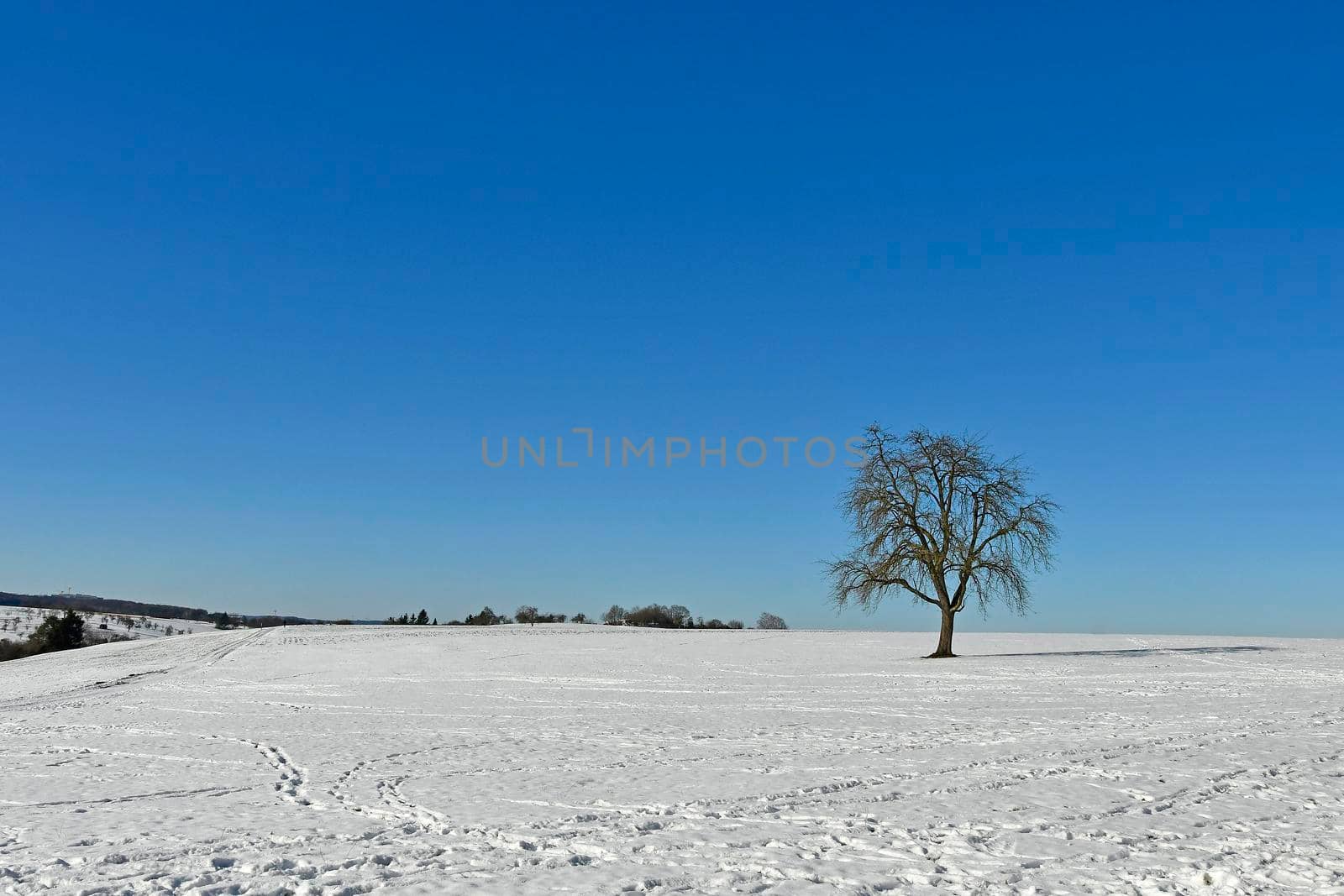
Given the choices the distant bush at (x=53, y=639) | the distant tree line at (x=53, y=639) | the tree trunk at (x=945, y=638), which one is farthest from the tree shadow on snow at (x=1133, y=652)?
the distant bush at (x=53, y=639)

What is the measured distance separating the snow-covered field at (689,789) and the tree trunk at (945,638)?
40.8 feet

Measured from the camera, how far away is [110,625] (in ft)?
389

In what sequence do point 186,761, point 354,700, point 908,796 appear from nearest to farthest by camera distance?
1. point 908,796
2. point 186,761
3. point 354,700

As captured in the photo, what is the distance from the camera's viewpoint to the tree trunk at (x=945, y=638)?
37.8 m

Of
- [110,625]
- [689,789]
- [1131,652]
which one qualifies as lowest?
[110,625]

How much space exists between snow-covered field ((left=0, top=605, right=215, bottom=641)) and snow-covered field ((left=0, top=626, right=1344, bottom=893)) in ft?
287

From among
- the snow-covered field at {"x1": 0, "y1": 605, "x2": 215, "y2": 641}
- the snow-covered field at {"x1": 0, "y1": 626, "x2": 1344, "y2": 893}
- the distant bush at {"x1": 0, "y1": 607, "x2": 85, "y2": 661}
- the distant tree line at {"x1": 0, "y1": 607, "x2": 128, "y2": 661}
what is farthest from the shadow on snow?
the snow-covered field at {"x1": 0, "y1": 605, "x2": 215, "y2": 641}

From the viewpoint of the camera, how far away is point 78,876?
7.48 m

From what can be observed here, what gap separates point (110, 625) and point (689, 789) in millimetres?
130632

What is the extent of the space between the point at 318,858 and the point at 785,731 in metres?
9.19

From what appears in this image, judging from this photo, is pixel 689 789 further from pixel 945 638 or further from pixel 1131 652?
pixel 1131 652

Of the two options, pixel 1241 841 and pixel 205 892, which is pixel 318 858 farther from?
pixel 1241 841

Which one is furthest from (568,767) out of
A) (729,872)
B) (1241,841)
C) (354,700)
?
(354,700)

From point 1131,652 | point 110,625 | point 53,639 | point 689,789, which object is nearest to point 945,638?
point 1131,652
